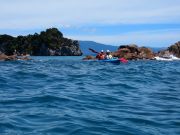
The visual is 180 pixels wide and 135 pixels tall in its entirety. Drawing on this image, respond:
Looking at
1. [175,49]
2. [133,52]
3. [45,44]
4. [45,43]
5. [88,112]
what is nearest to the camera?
[88,112]

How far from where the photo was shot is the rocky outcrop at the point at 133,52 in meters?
85.9

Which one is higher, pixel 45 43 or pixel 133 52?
pixel 45 43

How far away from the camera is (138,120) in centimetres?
1127

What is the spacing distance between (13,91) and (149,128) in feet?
26.3

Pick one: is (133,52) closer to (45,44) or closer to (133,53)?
(133,53)

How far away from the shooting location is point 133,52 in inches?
3664

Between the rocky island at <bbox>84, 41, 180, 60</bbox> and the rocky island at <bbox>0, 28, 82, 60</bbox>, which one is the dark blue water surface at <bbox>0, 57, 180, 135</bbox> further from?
the rocky island at <bbox>0, 28, 82, 60</bbox>

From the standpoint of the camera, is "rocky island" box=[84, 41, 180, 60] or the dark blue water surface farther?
"rocky island" box=[84, 41, 180, 60]

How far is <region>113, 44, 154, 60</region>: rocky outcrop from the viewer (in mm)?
85856

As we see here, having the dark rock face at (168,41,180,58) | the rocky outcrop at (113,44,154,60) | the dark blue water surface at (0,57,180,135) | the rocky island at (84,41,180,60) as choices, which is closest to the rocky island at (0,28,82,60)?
the dark rock face at (168,41,180,58)

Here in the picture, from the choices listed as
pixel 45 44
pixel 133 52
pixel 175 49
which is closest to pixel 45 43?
pixel 45 44

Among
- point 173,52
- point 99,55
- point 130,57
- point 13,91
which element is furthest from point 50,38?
point 13,91

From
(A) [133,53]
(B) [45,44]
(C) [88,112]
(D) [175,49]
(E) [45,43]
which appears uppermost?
(E) [45,43]

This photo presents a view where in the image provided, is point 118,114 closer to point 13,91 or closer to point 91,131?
point 91,131
